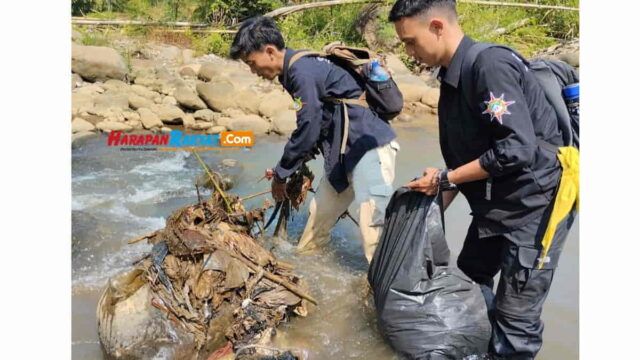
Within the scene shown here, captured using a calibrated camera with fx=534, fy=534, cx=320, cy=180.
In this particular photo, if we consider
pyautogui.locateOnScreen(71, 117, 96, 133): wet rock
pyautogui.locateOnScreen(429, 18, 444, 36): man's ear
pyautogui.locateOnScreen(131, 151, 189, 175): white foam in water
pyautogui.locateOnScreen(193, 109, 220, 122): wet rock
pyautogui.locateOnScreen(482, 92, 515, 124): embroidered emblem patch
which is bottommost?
pyautogui.locateOnScreen(71, 117, 96, 133): wet rock

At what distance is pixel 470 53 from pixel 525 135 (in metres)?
0.41

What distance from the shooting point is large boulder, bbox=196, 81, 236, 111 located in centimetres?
919

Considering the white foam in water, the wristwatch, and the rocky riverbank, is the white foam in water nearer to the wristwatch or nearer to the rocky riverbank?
the rocky riverbank

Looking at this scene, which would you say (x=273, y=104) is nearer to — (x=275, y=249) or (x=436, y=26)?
(x=275, y=249)

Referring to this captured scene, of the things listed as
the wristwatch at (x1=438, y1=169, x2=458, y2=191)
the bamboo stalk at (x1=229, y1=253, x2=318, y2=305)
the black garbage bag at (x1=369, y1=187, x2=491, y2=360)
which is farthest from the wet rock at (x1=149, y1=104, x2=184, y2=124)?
the wristwatch at (x1=438, y1=169, x2=458, y2=191)

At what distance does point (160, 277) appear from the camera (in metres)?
2.89

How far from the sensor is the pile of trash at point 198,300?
Result: 108 inches

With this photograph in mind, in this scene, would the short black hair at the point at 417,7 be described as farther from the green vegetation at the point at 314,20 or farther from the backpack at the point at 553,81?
the green vegetation at the point at 314,20

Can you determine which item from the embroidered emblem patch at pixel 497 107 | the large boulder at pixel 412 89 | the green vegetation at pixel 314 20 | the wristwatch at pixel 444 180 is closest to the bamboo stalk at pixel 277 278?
the wristwatch at pixel 444 180

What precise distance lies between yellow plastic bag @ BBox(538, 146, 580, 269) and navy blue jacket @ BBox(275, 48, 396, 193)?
4.61ft

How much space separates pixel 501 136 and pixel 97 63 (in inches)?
378

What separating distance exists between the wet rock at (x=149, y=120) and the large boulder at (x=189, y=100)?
0.73m

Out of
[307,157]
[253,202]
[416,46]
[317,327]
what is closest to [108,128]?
[253,202]

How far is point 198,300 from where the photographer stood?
2.88 meters
